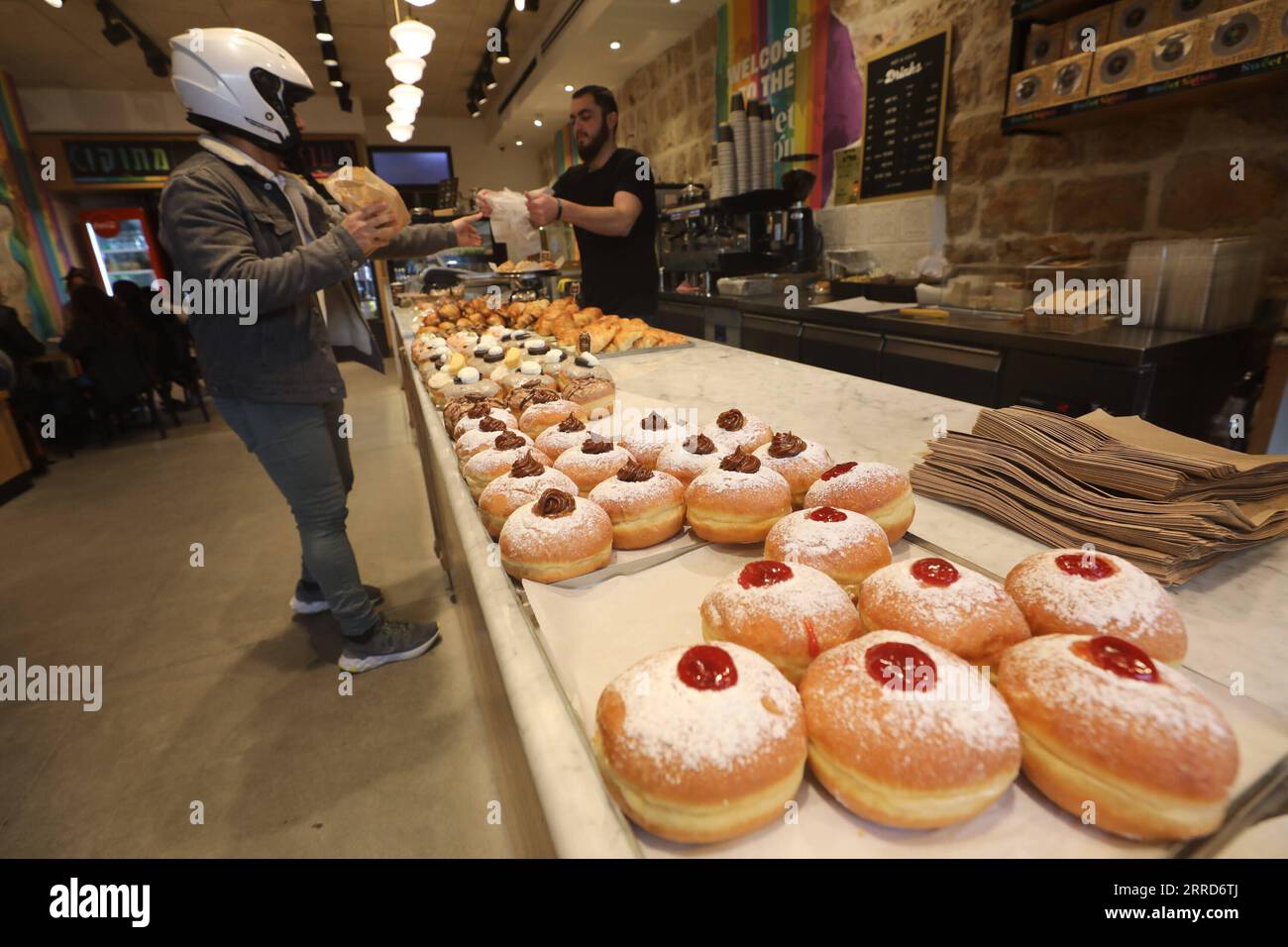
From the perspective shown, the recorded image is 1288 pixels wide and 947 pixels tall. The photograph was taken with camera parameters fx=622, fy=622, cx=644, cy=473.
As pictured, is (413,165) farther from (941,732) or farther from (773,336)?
(941,732)

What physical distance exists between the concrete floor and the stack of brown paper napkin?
1156 mm

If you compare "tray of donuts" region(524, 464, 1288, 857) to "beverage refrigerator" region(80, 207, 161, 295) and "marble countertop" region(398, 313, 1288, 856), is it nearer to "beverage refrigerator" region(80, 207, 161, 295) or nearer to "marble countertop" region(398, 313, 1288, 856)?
"marble countertop" region(398, 313, 1288, 856)

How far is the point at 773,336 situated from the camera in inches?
169

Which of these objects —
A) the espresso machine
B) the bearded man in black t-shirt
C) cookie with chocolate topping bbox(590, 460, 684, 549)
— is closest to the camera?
cookie with chocolate topping bbox(590, 460, 684, 549)

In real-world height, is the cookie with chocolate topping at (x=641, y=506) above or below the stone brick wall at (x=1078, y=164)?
below

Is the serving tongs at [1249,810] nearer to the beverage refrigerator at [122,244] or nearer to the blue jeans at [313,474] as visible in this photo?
the blue jeans at [313,474]

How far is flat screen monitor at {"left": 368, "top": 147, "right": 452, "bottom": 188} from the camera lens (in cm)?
1306

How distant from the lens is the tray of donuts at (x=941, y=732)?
54 cm

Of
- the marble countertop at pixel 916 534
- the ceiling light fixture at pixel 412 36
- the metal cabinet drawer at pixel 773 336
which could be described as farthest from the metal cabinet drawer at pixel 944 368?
the ceiling light fixture at pixel 412 36

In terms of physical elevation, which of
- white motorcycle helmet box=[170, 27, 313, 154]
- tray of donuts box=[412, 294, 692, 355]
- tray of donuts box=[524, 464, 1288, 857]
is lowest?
tray of donuts box=[524, 464, 1288, 857]

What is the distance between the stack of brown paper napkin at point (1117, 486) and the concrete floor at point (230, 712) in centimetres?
116

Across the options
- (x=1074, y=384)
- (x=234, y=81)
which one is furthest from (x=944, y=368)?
(x=234, y=81)

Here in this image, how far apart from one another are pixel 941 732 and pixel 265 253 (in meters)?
2.26

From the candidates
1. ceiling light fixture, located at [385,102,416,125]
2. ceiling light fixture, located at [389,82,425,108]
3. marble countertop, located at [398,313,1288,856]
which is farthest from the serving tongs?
ceiling light fixture, located at [385,102,416,125]
